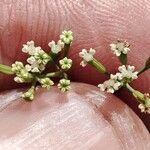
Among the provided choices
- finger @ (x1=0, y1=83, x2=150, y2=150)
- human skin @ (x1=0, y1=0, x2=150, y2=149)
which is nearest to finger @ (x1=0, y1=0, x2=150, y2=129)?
human skin @ (x1=0, y1=0, x2=150, y2=149)

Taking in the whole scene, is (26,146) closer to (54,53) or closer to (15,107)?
(15,107)

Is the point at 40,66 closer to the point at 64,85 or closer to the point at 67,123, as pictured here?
the point at 64,85

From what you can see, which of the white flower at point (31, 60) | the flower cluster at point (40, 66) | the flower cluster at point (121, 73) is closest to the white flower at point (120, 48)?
the flower cluster at point (121, 73)

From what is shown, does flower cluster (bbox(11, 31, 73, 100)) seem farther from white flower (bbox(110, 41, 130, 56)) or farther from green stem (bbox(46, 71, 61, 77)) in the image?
white flower (bbox(110, 41, 130, 56))

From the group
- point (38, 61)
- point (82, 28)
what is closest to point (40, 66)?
point (38, 61)

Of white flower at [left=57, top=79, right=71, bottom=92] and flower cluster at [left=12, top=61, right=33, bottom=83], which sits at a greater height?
flower cluster at [left=12, top=61, right=33, bottom=83]

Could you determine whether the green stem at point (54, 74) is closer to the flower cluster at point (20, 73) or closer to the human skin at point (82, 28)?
the flower cluster at point (20, 73)
